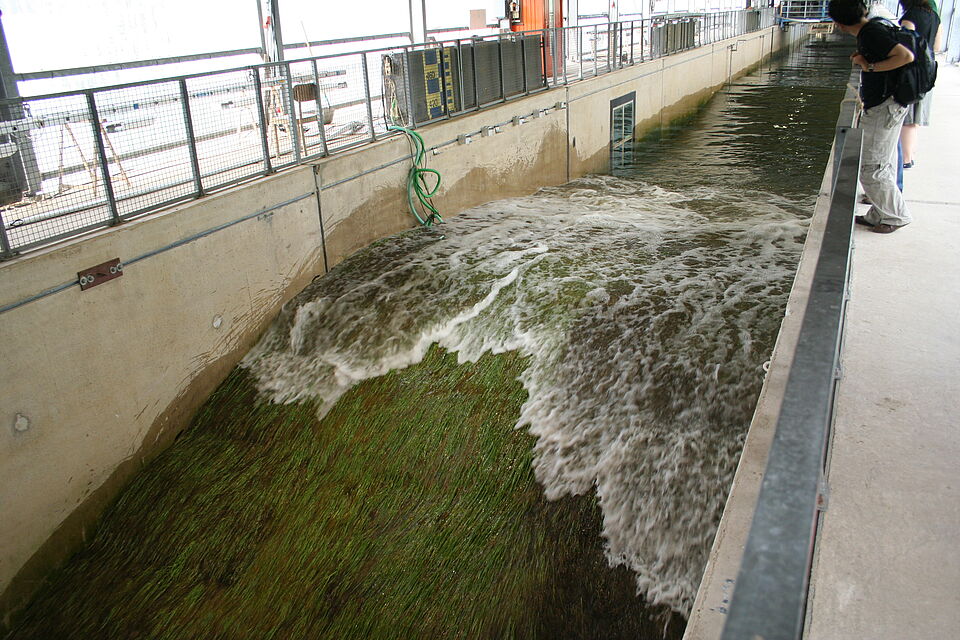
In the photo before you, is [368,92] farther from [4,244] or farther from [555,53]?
[555,53]

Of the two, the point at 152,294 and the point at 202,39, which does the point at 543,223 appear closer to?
the point at 202,39

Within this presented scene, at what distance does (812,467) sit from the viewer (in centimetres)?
119

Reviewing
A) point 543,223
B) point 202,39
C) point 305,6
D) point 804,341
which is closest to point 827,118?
point 543,223

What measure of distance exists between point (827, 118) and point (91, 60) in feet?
53.4

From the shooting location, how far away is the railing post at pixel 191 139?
5.64m

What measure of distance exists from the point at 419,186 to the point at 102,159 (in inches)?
149

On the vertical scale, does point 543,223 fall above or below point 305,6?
below

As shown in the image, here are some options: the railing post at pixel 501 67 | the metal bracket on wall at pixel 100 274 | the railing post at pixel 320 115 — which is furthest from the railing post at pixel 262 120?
the railing post at pixel 501 67

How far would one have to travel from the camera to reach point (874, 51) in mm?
4949

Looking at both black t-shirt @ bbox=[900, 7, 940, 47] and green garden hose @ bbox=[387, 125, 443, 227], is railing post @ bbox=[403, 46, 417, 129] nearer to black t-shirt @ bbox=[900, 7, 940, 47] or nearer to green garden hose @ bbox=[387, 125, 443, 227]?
green garden hose @ bbox=[387, 125, 443, 227]

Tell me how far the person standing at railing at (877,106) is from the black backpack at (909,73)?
40 mm

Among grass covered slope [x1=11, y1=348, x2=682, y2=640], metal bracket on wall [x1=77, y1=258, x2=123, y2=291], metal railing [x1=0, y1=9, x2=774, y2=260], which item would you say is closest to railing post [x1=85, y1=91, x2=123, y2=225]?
metal railing [x1=0, y1=9, x2=774, y2=260]

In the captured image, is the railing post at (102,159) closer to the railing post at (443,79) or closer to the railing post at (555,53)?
the railing post at (443,79)

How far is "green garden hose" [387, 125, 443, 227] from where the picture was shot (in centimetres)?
820
